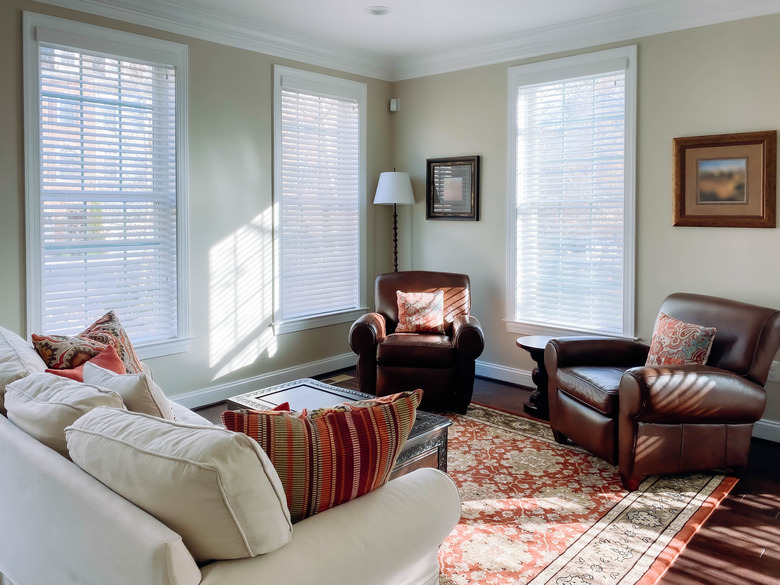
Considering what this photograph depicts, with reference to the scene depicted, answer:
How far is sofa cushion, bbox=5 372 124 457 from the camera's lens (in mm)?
1629

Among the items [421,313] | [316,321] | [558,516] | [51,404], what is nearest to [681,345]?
[558,516]

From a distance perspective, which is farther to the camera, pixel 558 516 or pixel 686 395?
pixel 686 395

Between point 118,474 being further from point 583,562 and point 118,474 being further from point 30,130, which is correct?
point 30,130

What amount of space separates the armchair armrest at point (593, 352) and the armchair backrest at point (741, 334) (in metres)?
0.35

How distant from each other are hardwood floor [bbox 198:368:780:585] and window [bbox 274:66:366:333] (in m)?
3.27

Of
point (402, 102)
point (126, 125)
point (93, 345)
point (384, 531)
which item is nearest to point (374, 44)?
point (402, 102)

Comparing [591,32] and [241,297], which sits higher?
[591,32]

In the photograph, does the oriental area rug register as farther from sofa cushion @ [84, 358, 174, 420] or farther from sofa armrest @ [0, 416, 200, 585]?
Result: sofa armrest @ [0, 416, 200, 585]

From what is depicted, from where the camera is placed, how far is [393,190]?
17.7 ft

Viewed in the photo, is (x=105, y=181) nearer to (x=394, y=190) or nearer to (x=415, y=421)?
(x=394, y=190)

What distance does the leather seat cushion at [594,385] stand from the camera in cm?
325

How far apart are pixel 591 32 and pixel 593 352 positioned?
229 cm

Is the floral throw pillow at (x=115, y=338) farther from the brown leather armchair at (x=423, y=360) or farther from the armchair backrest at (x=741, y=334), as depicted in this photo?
the armchair backrest at (x=741, y=334)

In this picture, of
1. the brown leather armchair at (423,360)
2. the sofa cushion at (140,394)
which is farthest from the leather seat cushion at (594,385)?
the sofa cushion at (140,394)
